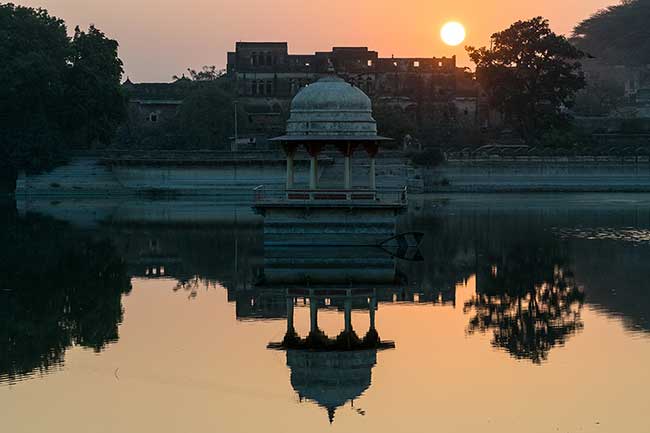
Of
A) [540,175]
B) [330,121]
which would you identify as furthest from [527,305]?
[540,175]

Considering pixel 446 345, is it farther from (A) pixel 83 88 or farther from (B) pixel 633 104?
(B) pixel 633 104

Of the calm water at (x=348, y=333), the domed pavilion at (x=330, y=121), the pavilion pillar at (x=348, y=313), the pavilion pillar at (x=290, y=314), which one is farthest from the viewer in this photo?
the domed pavilion at (x=330, y=121)

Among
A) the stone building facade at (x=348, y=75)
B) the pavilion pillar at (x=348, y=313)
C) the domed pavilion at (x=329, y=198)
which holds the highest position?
the stone building facade at (x=348, y=75)

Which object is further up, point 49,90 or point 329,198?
point 49,90

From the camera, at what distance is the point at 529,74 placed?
8488cm

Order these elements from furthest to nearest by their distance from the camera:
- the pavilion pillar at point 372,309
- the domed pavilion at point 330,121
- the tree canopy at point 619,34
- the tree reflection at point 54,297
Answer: the tree canopy at point 619,34, the domed pavilion at point 330,121, the pavilion pillar at point 372,309, the tree reflection at point 54,297

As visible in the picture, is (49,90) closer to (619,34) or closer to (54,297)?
(54,297)

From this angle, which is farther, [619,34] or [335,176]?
[619,34]

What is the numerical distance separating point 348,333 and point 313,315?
195 centimetres

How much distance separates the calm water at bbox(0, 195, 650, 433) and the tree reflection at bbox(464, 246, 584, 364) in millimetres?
61

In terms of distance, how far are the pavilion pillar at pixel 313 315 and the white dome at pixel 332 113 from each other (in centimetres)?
1220

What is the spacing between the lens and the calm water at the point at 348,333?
18.8m

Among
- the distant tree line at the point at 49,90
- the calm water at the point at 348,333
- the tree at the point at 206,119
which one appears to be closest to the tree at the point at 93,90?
the distant tree line at the point at 49,90

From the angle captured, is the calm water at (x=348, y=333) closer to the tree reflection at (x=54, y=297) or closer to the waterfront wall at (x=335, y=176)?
the tree reflection at (x=54, y=297)
